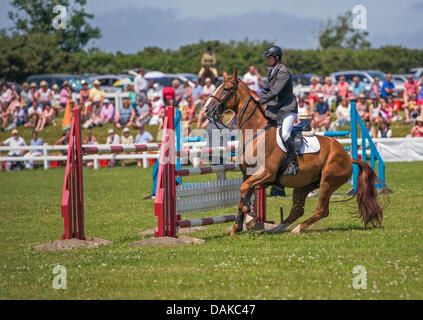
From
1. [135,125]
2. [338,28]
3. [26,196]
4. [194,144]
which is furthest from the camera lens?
[338,28]

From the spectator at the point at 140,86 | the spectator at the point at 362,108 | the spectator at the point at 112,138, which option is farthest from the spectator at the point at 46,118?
the spectator at the point at 362,108

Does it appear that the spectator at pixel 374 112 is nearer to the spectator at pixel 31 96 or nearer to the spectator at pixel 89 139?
the spectator at pixel 89 139

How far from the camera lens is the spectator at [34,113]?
3516 centimetres

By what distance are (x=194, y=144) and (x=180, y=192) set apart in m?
16.6

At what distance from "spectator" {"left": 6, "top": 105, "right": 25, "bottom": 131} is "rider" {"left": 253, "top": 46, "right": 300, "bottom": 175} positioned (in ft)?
81.2

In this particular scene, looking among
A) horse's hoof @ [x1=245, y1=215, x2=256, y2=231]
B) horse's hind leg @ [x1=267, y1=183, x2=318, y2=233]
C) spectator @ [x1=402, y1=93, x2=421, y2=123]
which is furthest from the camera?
spectator @ [x1=402, y1=93, x2=421, y2=123]

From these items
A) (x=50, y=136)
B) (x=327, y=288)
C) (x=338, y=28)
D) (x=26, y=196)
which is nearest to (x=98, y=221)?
(x=26, y=196)

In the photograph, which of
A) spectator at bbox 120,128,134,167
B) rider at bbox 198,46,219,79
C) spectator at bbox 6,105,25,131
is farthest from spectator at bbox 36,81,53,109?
spectator at bbox 120,128,134,167

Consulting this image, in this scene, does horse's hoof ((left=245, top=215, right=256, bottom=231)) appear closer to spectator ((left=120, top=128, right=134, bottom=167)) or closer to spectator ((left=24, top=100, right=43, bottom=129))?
spectator ((left=120, top=128, right=134, bottom=167))

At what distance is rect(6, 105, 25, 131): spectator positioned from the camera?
35.5 m

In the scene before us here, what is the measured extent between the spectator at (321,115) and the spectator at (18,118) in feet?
44.7

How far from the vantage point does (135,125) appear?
107 feet

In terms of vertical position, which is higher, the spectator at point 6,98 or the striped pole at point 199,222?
the spectator at point 6,98
